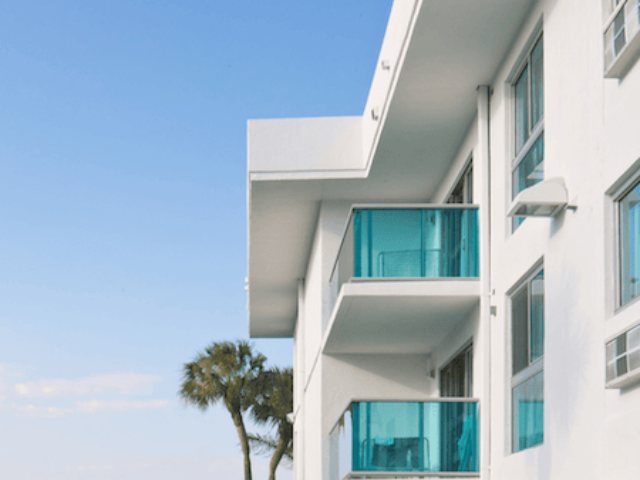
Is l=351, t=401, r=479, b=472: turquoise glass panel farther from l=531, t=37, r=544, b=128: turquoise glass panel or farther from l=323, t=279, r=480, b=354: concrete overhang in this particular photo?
l=531, t=37, r=544, b=128: turquoise glass panel

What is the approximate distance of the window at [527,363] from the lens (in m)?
11.6

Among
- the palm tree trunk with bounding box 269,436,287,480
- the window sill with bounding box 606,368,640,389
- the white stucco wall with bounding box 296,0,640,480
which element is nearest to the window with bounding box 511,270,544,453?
the white stucco wall with bounding box 296,0,640,480

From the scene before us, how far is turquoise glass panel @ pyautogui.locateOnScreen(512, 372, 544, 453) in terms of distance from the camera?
11461 mm

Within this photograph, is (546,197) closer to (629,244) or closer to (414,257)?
(629,244)

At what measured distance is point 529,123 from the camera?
41.2ft

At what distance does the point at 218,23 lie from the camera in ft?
131

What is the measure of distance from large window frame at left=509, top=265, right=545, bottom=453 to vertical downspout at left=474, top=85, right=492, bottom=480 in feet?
2.20

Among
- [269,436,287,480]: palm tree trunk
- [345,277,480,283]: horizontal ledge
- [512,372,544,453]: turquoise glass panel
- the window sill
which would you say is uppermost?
[345,277,480,283]: horizontal ledge

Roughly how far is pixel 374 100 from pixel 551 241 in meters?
6.21

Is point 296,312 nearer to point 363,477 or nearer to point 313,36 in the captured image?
point 313,36

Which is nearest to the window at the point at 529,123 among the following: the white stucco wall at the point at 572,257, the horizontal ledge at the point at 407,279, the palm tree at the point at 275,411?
the white stucco wall at the point at 572,257

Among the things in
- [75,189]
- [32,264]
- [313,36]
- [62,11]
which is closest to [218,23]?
[313,36]

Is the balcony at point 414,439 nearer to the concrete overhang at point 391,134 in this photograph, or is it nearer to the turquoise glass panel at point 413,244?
the turquoise glass panel at point 413,244

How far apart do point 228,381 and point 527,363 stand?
25241 millimetres
